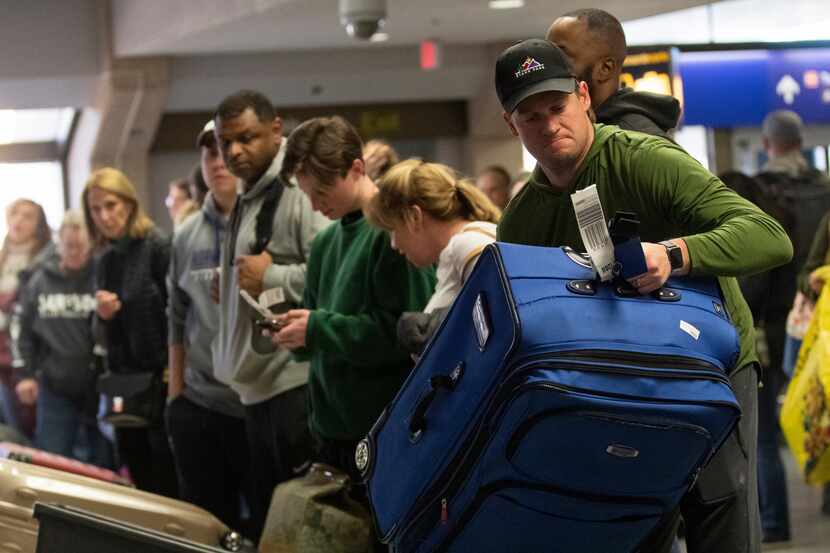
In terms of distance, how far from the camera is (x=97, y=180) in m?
6.46

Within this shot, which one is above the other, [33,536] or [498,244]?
[498,244]

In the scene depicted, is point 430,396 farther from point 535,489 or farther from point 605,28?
point 605,28

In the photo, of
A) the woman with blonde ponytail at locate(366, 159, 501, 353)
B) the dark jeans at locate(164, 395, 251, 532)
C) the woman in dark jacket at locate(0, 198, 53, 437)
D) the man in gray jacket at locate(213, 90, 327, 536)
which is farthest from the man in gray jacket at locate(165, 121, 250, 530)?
the woman in dark jacket at locate(0, 198, 53, 437)

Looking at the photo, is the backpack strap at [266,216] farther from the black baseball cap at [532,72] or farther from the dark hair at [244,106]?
the black baseball cap at [532,72]

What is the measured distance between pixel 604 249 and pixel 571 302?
0.34 ft

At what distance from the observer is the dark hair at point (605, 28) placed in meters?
3.27

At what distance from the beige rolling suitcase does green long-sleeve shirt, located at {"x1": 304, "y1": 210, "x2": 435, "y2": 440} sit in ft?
1.39

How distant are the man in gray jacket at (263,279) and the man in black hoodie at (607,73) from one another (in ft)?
5.07

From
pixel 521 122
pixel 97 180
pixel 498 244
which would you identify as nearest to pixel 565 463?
pixel 498 244

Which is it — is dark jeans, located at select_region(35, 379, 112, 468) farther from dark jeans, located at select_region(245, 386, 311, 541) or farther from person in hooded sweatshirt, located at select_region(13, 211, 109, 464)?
dark jeans, located at select_region(245, 386, 311, 541)

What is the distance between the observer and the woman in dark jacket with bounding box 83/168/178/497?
6.08 m

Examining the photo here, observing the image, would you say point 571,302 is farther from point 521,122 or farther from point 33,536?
point 33,536

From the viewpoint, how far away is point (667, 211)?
2705 millimetres

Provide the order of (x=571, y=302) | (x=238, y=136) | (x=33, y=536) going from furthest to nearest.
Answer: (x=238, y=136), (x=33, y=536), (x=571, y=302)
